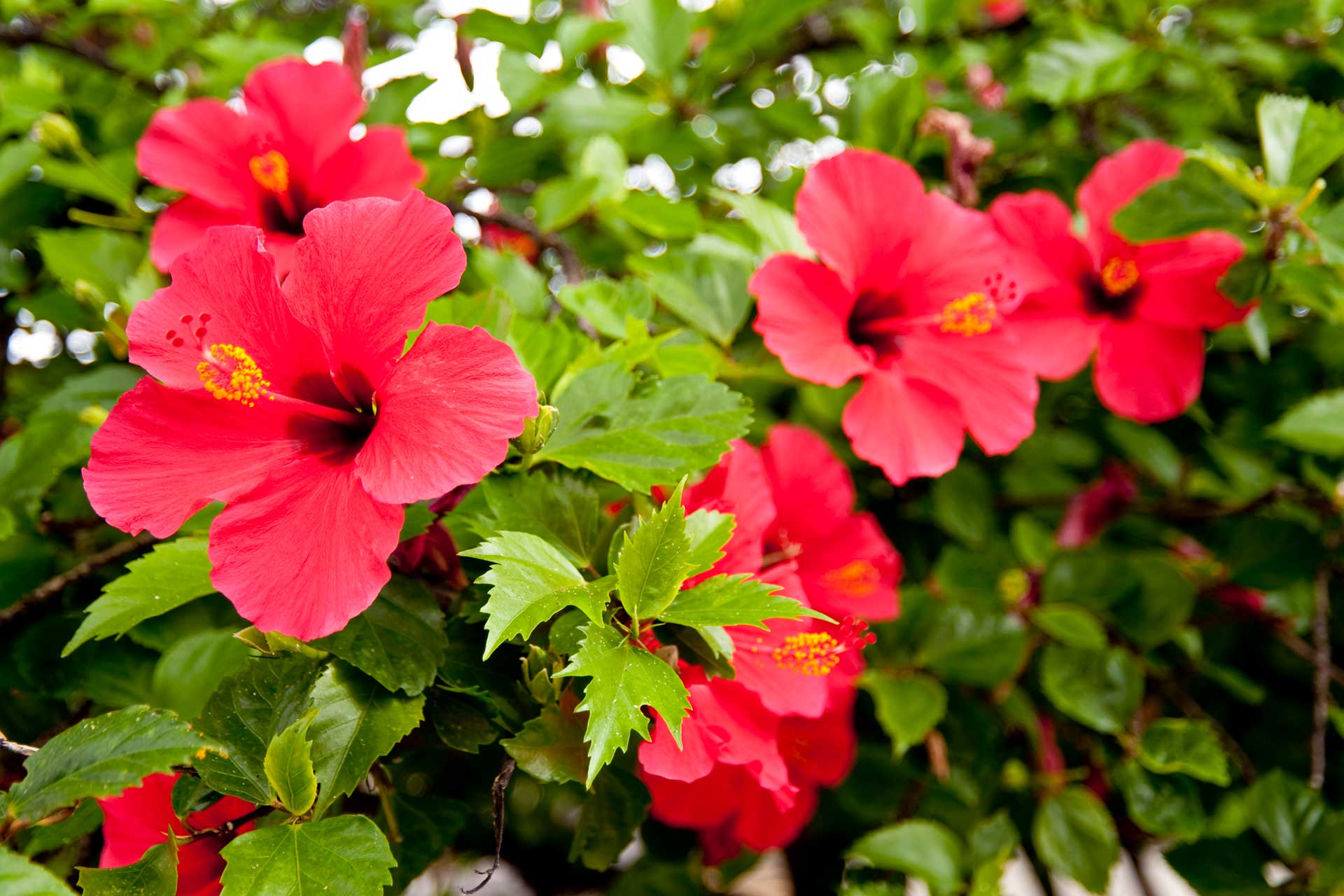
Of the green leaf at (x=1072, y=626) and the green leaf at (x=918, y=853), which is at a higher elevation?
the green leaf at (x=1072, y=626)

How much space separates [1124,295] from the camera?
1.17 metres

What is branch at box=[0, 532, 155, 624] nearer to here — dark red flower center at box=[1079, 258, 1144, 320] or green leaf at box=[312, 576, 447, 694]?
green leaf at box=[312, 576, 447, 694]

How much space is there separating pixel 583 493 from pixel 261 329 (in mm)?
317

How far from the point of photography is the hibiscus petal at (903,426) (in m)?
0.94

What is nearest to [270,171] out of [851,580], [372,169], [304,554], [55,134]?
[372,169]

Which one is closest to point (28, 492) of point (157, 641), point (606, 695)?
point (157, 641)

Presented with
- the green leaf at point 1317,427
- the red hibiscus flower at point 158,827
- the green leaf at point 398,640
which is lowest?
the green leaf at point 1317,427

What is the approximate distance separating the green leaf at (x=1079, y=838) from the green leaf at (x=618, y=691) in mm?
883

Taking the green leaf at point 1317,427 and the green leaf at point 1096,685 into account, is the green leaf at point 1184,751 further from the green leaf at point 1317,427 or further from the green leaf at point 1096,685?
the green leaf at point 1317,427

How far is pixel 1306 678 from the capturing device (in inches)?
66.2

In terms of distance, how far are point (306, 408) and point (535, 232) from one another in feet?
1.85

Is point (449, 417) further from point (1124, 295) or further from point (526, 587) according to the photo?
point (1124, 295)

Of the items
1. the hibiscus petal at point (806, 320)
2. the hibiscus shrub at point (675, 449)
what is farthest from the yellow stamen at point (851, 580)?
the hibiscus petal at point (806, 320)

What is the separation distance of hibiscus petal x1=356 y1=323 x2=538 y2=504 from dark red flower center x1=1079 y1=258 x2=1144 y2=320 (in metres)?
0.85
